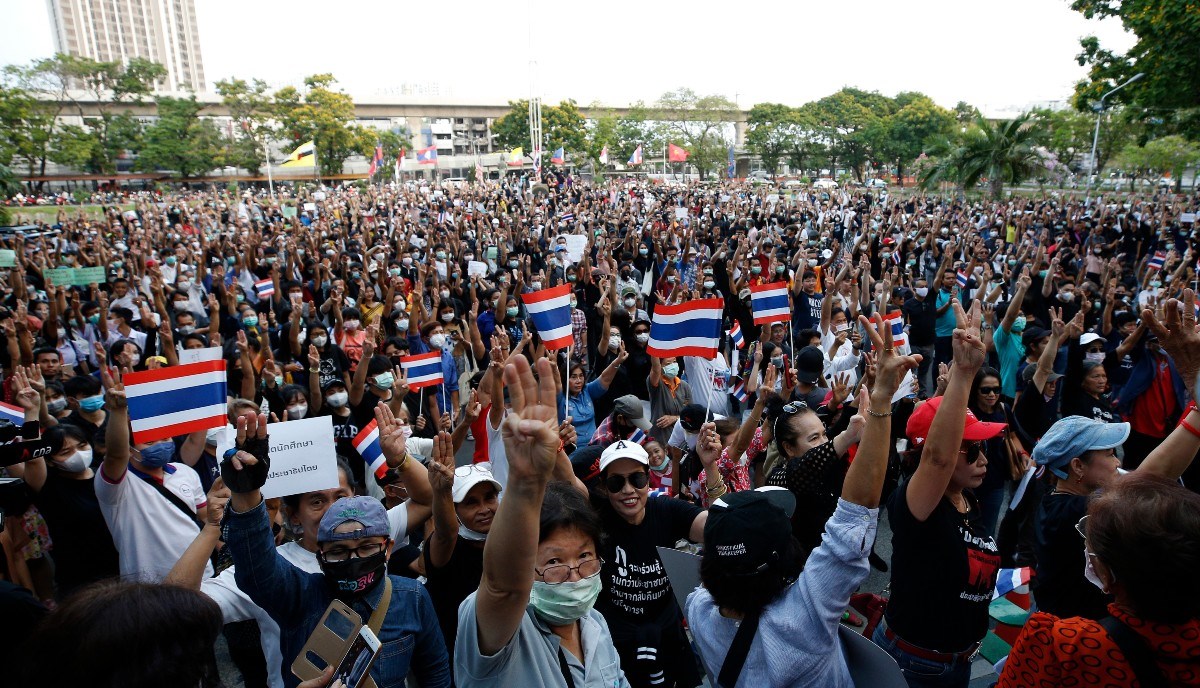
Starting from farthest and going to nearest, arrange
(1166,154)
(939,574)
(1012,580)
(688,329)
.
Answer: (1166,154) < (688,329) < (1012,580) < (939,574)

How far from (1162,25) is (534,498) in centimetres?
1991

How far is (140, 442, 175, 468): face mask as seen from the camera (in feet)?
12.0

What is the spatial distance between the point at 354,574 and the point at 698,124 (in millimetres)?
67469

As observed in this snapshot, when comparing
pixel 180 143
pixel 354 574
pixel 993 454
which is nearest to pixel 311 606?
pixel 354 574

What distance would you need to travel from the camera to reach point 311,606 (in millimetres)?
2344

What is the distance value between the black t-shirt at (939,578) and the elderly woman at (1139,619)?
755 mm

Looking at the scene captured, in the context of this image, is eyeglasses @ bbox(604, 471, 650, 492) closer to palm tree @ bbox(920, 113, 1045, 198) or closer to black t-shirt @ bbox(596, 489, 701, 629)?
black t-shirt @ bbox(596, 489, 701, 629)

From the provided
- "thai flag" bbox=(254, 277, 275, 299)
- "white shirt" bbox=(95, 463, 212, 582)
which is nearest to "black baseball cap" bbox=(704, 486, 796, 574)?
"white shirt" bbox=(95, 463, 212, 582)

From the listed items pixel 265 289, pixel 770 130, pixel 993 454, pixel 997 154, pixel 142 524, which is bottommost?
pixel 993 454

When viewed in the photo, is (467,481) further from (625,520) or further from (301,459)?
(301,459)

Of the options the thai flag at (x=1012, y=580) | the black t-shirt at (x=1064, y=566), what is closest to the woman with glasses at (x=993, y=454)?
Answer: the thai flag at (x=1012, y=580)

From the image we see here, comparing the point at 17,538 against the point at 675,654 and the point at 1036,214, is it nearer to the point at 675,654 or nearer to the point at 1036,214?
the point at 675,654

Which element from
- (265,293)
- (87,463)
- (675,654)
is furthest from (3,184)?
(675,654)

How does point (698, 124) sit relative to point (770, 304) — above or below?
above
